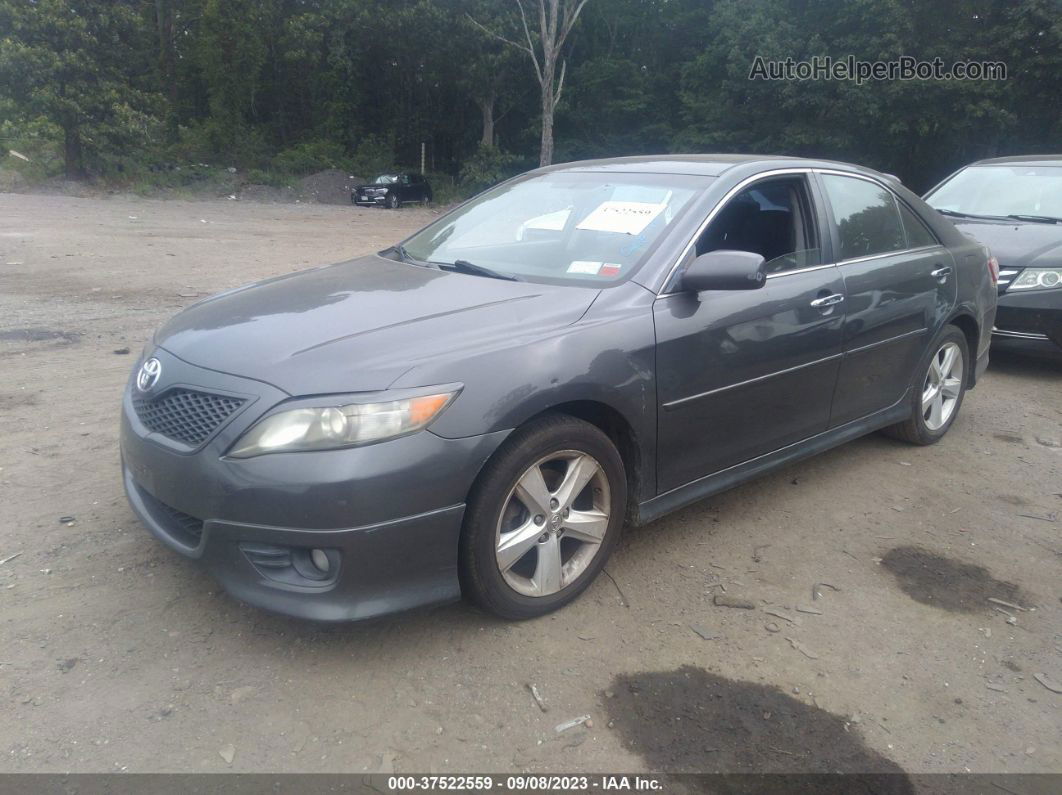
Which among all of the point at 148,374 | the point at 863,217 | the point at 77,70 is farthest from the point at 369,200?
the point at 148,374

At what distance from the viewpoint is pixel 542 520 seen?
118 inches

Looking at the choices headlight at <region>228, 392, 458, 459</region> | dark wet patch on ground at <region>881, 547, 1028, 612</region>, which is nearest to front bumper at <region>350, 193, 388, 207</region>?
dark wet patch on ground at <region>881, 547, 1028, 612</region>

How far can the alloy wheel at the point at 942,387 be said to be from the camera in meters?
4.91

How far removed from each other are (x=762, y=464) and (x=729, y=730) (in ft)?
5.02

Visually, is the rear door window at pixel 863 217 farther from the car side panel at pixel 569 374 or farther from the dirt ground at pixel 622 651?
the car side panel at pixel 569 374

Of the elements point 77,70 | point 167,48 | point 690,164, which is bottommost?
point 690,164

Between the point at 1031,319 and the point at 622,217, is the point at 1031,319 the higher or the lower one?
the lower one

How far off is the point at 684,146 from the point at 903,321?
33.5m

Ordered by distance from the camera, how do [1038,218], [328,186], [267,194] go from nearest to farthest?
[1038,218], [267,194], [328,186]

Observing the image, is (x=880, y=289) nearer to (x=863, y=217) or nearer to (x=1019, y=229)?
(x=863, y=217)

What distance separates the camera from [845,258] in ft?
13.7

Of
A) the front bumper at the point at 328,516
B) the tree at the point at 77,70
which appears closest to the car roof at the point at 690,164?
the front bumper at the point at 328,516

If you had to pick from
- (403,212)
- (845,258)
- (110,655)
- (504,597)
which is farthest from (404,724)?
(403,212)

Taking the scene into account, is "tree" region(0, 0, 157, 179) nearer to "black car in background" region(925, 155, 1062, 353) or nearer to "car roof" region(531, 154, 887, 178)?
"black car in background" region(925, 155, 1062, 353)
